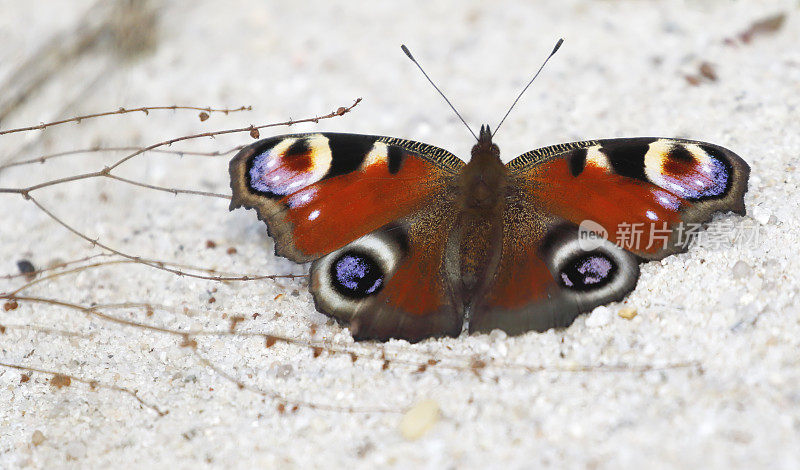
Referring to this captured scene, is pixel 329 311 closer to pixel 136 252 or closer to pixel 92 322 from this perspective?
pixel 92 322

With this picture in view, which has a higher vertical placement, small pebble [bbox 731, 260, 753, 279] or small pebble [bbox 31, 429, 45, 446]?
small pebble [bbox 31, 429, 45, 446]

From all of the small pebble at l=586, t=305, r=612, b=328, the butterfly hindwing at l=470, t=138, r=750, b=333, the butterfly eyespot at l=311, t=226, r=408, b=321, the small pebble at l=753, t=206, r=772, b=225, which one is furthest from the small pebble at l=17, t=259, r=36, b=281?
the small pebble at l=753, t=206, r=772, b=225

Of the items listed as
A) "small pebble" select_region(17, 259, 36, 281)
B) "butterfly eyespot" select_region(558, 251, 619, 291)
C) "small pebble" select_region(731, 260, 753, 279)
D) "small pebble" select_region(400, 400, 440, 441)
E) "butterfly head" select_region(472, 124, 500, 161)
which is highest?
"butterfly head" select_region(472, 124, 500, 161)

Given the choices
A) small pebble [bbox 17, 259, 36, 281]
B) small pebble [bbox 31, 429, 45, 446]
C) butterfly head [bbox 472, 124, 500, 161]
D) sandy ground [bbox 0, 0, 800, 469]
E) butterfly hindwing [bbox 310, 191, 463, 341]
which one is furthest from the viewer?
small pebble [bbox 17, 259, 36, 281]

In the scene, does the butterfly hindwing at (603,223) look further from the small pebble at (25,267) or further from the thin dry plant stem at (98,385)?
the small pebble at (25,267)

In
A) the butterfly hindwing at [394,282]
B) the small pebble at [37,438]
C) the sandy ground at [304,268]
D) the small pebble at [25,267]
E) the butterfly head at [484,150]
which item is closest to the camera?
the sandy ground at [304,268]

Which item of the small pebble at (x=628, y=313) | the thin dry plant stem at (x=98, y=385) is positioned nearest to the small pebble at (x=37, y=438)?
the thin dry plant stem at (x=98, y=385)

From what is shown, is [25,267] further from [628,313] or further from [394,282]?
[628,313]

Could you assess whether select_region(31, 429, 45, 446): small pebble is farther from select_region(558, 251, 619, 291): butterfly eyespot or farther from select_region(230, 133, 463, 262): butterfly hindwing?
select_region(558, 251, 619, 291): butterfly eyespot
